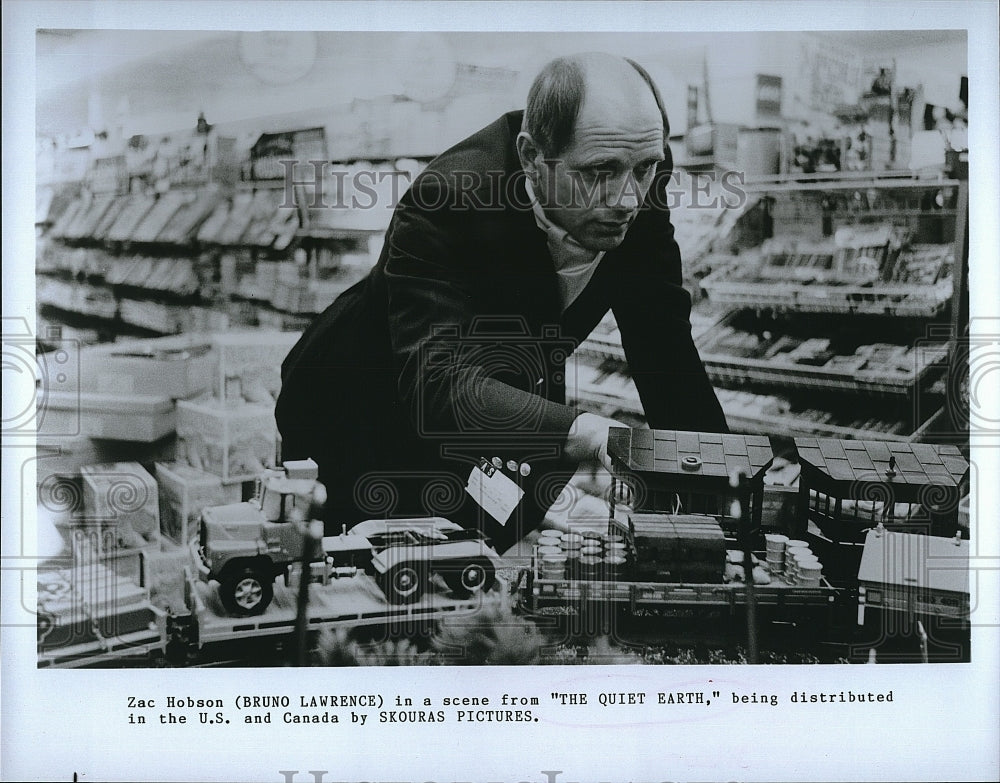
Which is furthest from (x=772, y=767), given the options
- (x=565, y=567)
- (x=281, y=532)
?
(x=281, y=532)

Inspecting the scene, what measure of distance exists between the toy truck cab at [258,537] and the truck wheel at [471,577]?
0.48 meters

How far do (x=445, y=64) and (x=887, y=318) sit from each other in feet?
5.13

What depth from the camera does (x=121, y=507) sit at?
2.57 metres

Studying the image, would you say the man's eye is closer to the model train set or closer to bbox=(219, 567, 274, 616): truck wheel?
the model train set

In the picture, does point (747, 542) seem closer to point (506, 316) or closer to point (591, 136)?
point (506, 316)

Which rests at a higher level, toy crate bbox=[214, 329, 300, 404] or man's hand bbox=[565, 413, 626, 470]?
toy crate bbox=[214, 329, 300, 404]

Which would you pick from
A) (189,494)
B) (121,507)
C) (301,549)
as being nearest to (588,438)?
(301,549)

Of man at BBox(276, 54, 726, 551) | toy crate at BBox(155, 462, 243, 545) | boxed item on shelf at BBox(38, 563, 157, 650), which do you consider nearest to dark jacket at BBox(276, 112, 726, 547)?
man at BBox(276, 54, 726, 551)

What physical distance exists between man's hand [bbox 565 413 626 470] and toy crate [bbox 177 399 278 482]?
0.92 meters

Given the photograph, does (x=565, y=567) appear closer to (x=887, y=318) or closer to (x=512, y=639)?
(x=512, y=639)

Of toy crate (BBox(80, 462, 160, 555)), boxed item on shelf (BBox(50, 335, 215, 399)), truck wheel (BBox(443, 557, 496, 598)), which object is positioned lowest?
truck wheel (BBox(443, 557, 496, 598))

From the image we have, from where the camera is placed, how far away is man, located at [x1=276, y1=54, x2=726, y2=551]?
2520mm

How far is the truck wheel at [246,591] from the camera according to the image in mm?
2537

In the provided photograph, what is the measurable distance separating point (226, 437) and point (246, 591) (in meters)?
0.48
